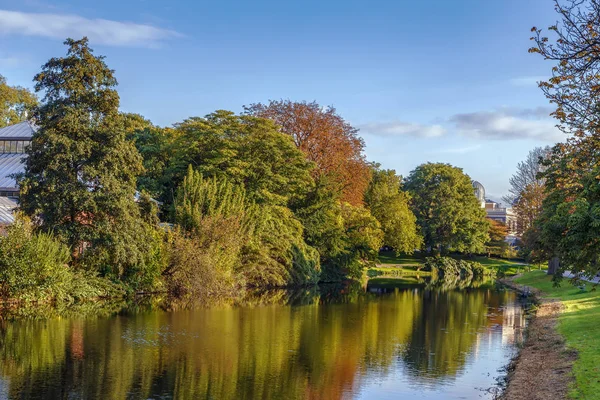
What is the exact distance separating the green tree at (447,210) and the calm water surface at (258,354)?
53205 mm

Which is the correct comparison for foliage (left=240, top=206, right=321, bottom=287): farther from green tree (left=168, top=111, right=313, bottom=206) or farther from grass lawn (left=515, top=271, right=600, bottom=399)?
grass lawn (left=515, top=271, right=600, bottom=399)

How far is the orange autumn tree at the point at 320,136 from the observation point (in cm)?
6053

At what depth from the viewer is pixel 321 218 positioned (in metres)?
57.0

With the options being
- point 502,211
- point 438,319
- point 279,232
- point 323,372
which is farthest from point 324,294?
point 502,211

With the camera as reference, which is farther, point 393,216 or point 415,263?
point 415,263

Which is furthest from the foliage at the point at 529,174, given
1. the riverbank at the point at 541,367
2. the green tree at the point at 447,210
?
the riverbank at the point at 541,367

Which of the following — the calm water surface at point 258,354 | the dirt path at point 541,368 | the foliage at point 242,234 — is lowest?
the calm water surface at point 258,354

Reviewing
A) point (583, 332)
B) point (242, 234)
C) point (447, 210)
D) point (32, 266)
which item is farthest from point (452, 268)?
point (32, 266)

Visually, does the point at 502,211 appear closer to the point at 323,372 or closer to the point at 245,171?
the point at 245,171

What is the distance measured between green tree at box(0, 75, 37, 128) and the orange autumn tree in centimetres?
3362

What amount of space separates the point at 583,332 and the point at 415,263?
62.0 metres

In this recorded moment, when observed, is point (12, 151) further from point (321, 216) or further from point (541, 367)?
point (541, 367)

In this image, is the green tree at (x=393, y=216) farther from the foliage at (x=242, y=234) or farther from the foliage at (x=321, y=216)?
the foliage at (x=242, y=234)

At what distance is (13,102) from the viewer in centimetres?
8212
